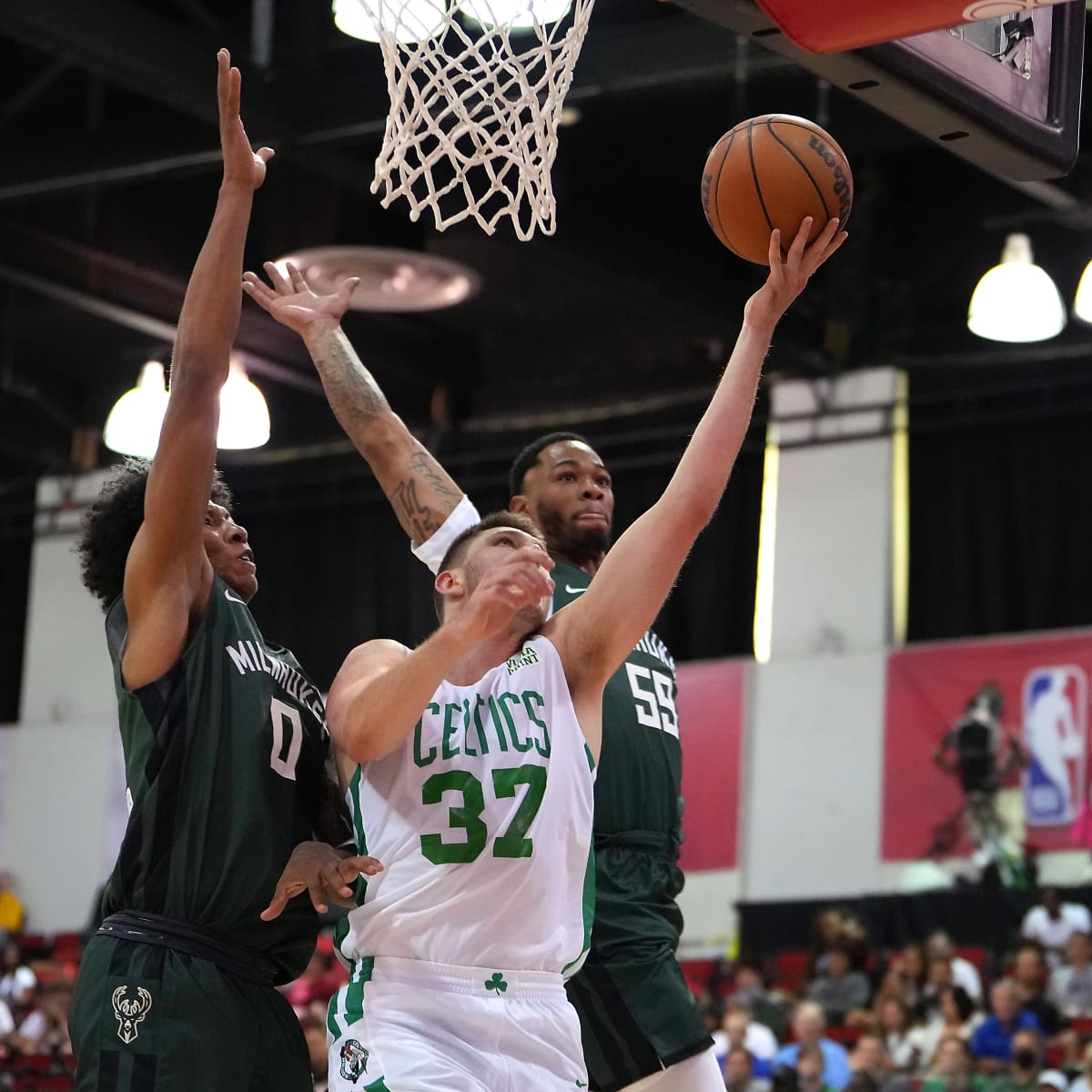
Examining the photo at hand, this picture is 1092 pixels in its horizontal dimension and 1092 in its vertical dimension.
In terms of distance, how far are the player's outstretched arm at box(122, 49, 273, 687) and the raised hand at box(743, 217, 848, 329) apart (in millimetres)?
1088

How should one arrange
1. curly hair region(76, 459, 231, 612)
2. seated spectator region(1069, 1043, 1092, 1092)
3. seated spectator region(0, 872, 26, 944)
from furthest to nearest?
seated spectator region(0, 872, 26, 944) < seated spectator region(1069, 1043, 1092, 1092) < curly hair region(76, 459, 231, 612)

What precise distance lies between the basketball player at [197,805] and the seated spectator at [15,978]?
1287cm

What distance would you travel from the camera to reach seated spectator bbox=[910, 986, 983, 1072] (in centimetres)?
1252

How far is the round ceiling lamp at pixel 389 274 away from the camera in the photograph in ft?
45.5

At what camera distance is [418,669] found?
145 inches

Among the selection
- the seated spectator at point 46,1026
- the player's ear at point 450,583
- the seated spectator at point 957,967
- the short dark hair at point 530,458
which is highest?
the short dark hair at point 530,458

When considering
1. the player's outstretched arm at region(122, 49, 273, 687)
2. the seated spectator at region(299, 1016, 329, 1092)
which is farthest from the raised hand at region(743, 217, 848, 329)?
the seated spectator at region(299, 1016, 329, 1092)

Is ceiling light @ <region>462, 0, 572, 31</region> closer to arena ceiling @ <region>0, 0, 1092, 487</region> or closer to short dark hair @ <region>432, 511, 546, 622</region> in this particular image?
short dark hair @ <region>432, 511, 546, 622</region>

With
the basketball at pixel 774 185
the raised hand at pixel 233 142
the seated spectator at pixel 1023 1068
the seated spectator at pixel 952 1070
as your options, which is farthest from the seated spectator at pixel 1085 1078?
the raised hand at pixel 233 142

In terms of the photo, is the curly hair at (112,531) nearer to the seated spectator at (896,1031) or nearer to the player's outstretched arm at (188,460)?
the player's outstretched arm at (188,460)

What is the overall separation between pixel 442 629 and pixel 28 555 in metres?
18.7

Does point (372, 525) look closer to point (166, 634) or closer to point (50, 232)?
point (50, 232)

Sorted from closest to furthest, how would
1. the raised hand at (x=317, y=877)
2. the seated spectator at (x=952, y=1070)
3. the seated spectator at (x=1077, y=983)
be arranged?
1. the raised hand at (x=317, y=877)
2. the seated spectator at (x=952, y=1070)
3. the seated spectator at (x=1077, y=983)

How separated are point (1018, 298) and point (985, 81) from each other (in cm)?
848
